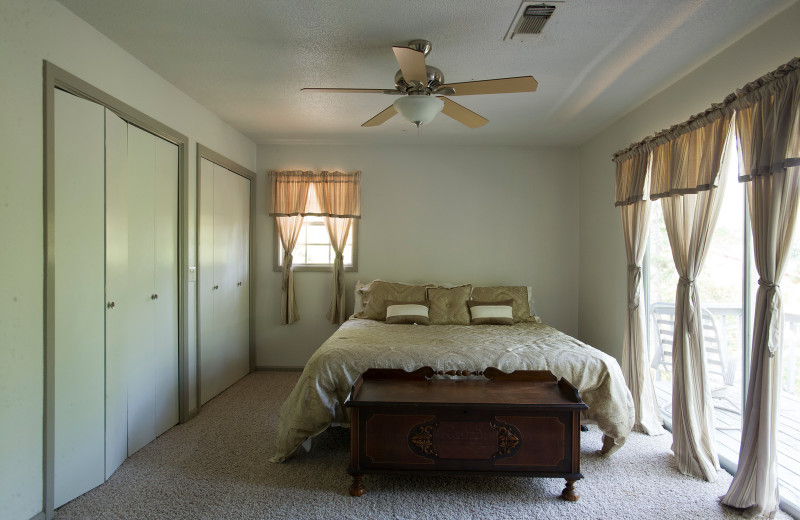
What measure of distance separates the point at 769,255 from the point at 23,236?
136 inches

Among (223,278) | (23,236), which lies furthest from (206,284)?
(23,236)

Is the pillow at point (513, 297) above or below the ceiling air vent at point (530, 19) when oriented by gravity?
below

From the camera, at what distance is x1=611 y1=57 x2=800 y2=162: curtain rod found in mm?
1907

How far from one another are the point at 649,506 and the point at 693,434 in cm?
59

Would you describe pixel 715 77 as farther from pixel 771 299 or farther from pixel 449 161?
pixel 449 161

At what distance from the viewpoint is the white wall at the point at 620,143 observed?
2.07 meters

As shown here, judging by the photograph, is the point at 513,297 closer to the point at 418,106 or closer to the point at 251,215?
the point at 418,106

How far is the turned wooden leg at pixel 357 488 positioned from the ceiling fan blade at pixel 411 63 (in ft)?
7.01

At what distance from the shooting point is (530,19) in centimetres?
210

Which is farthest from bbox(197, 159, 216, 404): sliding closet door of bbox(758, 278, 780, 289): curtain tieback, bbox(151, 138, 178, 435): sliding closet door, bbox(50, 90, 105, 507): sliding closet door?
bbox(758, 278, 780, 289): curtain tieback

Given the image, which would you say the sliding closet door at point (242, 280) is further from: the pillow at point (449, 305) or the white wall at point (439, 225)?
the pillow at point (449, 305)

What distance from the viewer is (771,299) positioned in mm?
1934

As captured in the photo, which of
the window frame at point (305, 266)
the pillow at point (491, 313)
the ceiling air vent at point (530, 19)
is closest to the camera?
the ceiling air vent at point (530, 19)

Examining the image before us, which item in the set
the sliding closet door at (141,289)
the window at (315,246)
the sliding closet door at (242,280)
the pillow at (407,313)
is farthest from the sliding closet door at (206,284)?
the pillow at (407,313)
